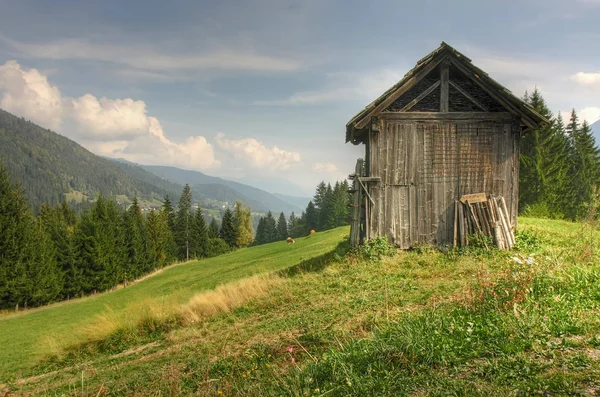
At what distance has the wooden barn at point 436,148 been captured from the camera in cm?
1366

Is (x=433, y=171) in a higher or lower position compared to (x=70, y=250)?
higher

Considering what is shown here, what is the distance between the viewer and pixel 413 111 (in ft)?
45.4

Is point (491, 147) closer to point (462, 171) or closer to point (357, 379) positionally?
point (462, 171)

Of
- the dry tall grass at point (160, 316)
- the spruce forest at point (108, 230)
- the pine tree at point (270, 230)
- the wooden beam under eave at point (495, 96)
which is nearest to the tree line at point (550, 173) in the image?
the spruce forest at point (108, 230)

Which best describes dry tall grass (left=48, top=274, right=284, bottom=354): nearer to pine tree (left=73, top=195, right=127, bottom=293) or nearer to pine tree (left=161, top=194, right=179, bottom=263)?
pine tree (left=73, top=195, right=127, bottom=293)

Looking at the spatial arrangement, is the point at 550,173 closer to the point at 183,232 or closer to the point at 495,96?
the point at 495,96

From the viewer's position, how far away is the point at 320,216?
9162 centimetres

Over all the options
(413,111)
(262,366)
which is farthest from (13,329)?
→ (413,111)

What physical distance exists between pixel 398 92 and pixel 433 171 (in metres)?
3.33

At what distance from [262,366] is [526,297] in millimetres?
4589

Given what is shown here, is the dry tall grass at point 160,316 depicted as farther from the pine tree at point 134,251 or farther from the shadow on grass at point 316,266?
the pine tree at point 134,251

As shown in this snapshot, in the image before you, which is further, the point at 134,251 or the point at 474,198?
the point at 134,251

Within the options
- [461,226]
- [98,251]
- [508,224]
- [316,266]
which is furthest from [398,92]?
[98,251]

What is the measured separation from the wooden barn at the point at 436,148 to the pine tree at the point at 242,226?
73.4 metres
